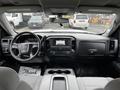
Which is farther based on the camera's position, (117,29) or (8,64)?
(8,64)

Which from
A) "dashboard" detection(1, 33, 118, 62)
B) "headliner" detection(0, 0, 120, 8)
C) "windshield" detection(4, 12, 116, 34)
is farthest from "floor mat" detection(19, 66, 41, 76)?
"headliner" detection(0, 0, 120, 8)

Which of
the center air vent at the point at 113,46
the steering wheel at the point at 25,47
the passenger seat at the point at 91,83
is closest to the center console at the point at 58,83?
the passenger seat at the point at 91,83

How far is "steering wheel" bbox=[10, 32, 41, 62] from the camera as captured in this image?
182 inches

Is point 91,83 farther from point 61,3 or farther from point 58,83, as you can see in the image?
point 61,3

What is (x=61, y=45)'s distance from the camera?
5199mm

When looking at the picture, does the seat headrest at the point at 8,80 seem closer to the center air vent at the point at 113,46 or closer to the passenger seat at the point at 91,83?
the passenger seat at the point at 91,83

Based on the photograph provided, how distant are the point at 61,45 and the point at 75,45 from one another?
296 millimetres

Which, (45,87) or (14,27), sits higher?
(14,27)

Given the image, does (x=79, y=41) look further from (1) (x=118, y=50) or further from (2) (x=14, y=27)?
(2) (x=14, y=27)

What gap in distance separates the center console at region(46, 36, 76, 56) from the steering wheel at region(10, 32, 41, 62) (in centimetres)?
51

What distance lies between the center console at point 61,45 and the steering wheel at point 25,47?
20.0 inches

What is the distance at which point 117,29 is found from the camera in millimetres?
4965

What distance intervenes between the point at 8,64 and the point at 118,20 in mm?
2541

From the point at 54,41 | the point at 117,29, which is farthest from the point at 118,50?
the point at 54,41
